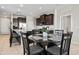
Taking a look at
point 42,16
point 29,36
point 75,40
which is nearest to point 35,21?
point 42,16

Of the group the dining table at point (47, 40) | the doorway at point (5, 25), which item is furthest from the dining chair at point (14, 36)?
the dining table at point (47, 40)

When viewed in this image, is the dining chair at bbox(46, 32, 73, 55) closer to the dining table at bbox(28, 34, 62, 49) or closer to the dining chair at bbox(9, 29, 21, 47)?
the dining table at bbox(28, 34, 62, 49)

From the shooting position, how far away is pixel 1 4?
1.53m

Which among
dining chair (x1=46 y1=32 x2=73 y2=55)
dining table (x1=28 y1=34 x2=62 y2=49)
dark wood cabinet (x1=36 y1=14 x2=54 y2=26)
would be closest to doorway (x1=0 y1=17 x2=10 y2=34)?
dining table (x1=28 y1=34 x2=62 y2=49)

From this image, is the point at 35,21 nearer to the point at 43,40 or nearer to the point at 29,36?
the point at 29,36

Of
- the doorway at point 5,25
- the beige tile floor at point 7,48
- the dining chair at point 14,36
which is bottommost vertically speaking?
the beige tile floor at point 7,48

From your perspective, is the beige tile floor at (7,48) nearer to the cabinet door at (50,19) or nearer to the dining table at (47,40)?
the dining table at (47,40)

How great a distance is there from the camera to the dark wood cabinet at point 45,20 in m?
2.21

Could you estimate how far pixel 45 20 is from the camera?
227 centimetres

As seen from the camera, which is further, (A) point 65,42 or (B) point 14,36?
(B) point 14,36

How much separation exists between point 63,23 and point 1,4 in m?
1.22

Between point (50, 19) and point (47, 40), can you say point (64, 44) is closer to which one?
point (47, 40)

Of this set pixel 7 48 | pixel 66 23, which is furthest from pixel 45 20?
pixel 7 48
